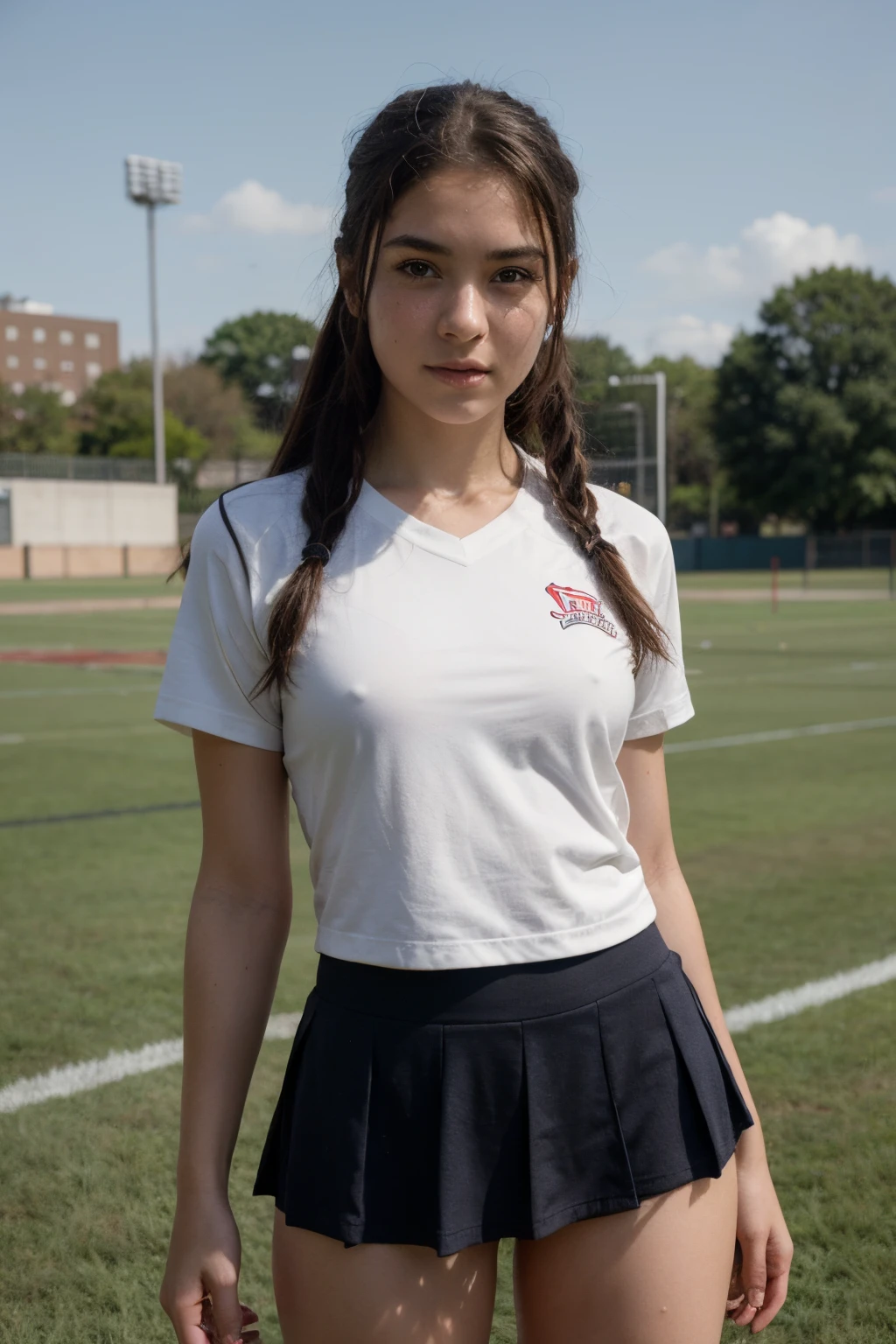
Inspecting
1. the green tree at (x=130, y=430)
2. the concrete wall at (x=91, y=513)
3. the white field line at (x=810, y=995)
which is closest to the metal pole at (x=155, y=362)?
the concrete wall at (x=91, y=513)

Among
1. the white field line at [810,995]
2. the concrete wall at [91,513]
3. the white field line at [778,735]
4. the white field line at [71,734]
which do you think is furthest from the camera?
the concrete wall at [91,513]

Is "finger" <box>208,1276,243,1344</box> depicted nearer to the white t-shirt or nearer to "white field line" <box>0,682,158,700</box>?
the white t-shirt

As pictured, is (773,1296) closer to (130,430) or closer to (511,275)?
(511,275)

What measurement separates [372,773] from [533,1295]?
25.2 inches

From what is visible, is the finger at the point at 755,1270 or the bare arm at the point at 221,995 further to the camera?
the finger at the point at 755,1270

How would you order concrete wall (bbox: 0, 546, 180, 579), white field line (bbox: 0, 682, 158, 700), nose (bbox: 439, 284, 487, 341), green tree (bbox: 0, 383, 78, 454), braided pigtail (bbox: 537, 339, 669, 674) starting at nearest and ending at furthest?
1. nose (bbox: 439, 284, 487, 341)
2. braided pigtail (bbox: 537, 339, 669, 674)
3. white field line (bbox: 0, 682, 158, 700)
4. concrete wall (bbox: 0, 546, 180, 579)
5. green tree (bbox: 0, 383, 78, 454)

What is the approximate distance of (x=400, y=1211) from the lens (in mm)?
1634

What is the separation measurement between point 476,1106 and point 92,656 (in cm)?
1817

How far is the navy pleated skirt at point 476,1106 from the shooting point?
1637 mm

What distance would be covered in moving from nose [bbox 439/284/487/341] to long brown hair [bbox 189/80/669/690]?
12 cm

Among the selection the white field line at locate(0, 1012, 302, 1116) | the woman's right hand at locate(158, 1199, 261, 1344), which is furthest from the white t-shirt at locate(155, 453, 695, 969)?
the white field line at locate(0, 1012, 302, 1116)

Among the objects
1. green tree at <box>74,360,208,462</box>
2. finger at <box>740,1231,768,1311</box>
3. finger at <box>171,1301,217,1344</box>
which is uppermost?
green tree at <box>74,360,208,462</box>

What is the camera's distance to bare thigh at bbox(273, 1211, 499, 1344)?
1604 millimetres

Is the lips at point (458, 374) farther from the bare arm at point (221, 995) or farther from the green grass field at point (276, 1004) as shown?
the green grass field at point (276, 1004)
